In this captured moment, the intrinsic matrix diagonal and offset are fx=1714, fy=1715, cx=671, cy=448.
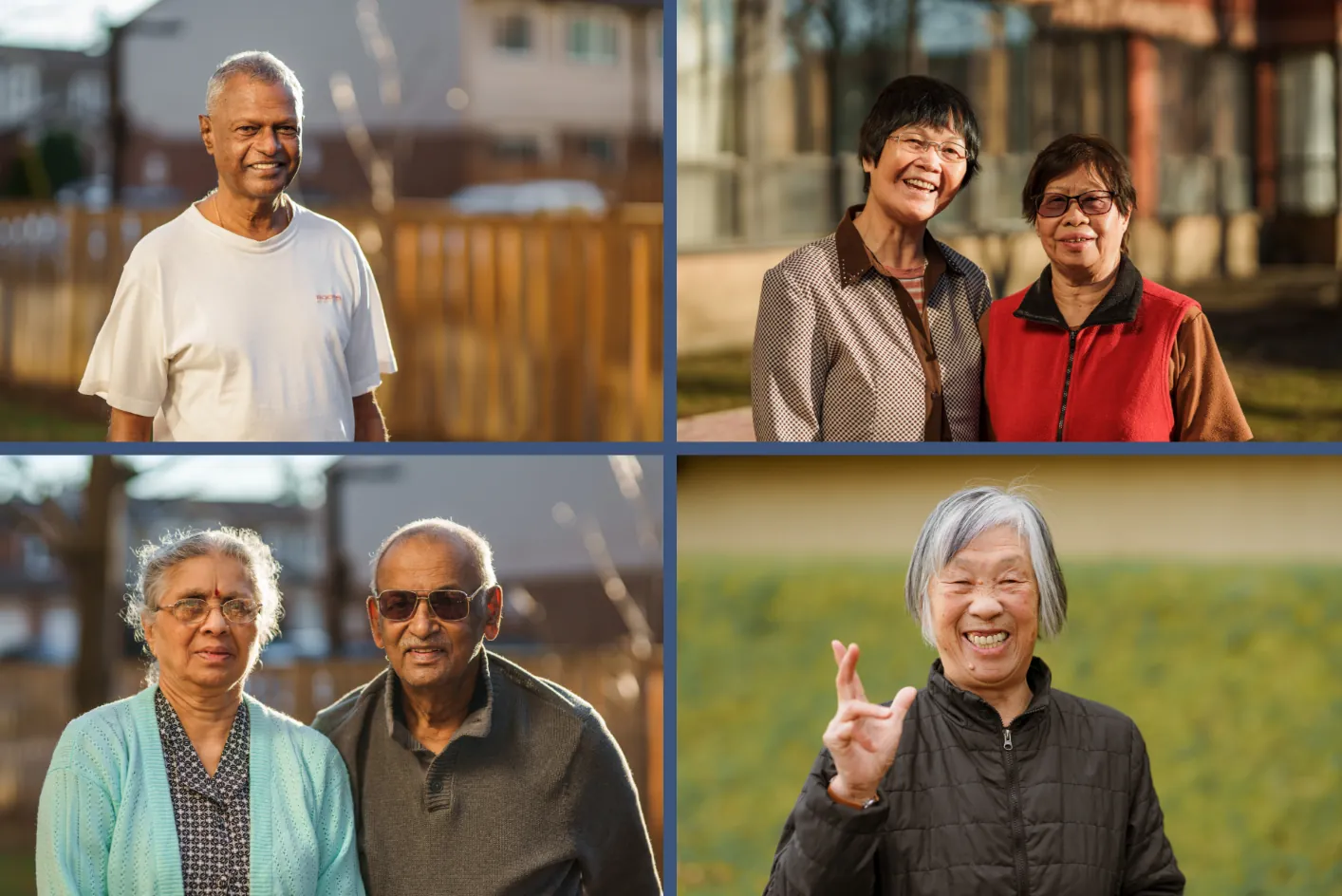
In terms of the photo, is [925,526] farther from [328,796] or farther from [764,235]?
[764,235]

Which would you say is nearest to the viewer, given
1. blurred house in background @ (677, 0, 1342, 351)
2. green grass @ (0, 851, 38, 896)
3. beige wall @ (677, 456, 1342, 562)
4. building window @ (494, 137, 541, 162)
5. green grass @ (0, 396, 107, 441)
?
beige wall @ (677, 456, 1342, 562)

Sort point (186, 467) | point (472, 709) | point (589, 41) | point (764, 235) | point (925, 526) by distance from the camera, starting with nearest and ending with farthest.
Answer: point (925, 526), point (472, 709), point (186, 467), point (764, 235), point (589, 41)

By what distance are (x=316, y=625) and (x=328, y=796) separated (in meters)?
3.39

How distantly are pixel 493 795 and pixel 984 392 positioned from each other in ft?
3.84

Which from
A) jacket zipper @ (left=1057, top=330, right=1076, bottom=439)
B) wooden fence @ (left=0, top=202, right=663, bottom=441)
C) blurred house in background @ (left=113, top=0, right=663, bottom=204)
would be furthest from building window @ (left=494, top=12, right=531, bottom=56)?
jacket zipper @ (left=1057, top=330, right=1076, bottom=439)

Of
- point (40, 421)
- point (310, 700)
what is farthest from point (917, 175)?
point (40, 421)

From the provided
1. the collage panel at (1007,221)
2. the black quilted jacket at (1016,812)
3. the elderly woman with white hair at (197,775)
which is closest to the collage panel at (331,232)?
the elderly woman with white hair at (197,775)

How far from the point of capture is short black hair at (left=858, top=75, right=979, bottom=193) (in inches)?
117

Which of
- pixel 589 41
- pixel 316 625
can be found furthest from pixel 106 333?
pixel 589 41

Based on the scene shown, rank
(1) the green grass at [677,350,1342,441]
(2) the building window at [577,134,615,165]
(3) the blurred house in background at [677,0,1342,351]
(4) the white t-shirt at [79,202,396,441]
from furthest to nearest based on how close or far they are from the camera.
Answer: (2) the building window at [577,134,615,165]
(3) the blurred house in background at [677,0,1342,351]
(1) the green grass at [677,350,1342,441]
(4) the white t-shirt at [79,202,396,441]

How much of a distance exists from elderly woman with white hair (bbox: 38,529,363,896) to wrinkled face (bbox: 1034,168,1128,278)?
1523 millimetres

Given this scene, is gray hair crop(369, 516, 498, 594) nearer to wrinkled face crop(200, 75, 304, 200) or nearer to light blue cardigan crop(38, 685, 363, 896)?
light blue cardigan crop(38, 685, 363, 896)

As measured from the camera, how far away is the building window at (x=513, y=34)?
21625 mm

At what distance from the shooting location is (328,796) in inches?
120
